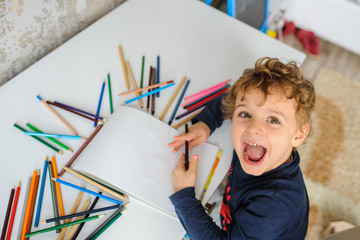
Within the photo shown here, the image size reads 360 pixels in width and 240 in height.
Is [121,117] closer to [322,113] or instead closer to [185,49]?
[185,49]

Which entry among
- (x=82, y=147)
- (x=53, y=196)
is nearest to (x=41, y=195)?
(x=53, y=196)

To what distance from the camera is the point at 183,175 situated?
751 millimetres

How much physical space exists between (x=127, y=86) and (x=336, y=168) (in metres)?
1.19

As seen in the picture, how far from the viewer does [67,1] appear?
3.16 ft

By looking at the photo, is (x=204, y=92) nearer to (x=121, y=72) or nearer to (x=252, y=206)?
(x=121, y=72)

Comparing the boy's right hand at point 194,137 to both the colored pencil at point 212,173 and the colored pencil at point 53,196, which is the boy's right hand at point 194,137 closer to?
the colored pencil at point 212,173

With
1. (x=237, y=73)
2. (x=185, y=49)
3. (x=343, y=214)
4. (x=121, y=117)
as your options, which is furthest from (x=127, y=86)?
(x=343, y=214)

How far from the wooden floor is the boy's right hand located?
4.23 ft

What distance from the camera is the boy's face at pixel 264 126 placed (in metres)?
0.77

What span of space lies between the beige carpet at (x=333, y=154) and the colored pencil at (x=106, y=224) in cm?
100

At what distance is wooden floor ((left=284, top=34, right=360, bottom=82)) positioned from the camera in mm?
1951

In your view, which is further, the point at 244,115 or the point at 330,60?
the point at 330,60

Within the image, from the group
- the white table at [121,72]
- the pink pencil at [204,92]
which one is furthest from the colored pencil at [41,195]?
the pink pencil at [204,92]

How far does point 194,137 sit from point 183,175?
0.13m
